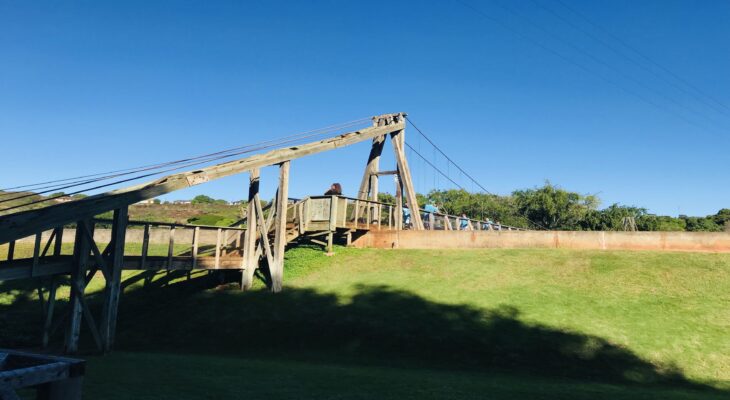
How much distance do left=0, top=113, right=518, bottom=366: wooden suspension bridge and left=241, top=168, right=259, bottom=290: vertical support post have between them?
0.11 feet

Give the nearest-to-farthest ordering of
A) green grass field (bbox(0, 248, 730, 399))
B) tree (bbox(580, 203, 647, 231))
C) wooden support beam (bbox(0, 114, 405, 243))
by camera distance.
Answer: green grass field (bbox(0, 248, 730, 399)) → wooden support beam (bbox(0, 114, 405, 243)) → tree (bbox(580, 203, 647, 231))

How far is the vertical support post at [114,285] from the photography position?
1232 cm

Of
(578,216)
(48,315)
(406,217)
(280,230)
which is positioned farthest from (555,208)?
(48,315)

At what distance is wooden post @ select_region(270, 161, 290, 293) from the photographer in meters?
17.2

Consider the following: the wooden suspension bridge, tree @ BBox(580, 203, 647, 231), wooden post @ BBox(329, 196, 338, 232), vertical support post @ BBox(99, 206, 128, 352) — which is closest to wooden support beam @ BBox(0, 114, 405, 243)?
the wooden suspension bridge

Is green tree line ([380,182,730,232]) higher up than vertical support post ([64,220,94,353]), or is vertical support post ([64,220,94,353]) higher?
green tree line ([380,182,730,232])

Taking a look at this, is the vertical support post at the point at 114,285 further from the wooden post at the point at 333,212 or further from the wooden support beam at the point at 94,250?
the wooden post at the point at 333,212

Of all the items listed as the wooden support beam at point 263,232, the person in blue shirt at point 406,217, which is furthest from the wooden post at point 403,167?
the wooden support beam at point 263,232

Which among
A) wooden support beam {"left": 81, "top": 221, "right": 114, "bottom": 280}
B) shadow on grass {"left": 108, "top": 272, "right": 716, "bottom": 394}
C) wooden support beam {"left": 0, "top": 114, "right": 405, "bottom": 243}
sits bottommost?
shadow on grass {"left": 108, "top": 272, "right": 716, "bottom": 394}

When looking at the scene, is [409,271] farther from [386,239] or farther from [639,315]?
[639,315]

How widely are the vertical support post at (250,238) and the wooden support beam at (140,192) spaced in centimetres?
85

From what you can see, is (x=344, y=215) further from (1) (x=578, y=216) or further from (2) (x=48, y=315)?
(1) (x=578, y=216)

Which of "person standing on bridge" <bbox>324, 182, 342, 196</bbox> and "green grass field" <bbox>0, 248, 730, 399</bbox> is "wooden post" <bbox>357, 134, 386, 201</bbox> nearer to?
"person standing on bridge" <bbox>324, 182, 342, 196</bbox>

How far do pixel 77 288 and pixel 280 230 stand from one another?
697 centimetres
